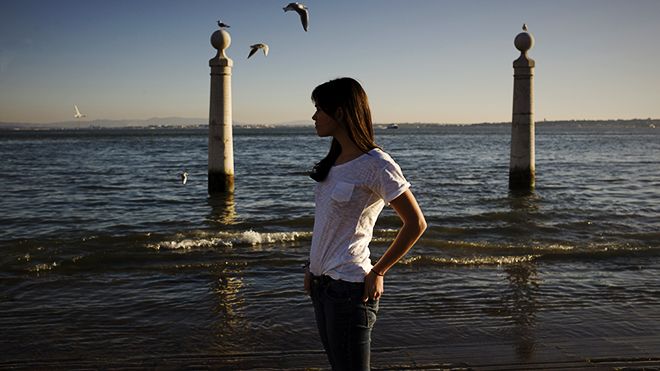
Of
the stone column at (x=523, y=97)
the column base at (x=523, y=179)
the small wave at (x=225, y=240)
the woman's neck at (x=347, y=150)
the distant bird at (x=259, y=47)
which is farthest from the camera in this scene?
the column base at (x=523, y=179)

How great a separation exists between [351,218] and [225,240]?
8.78m

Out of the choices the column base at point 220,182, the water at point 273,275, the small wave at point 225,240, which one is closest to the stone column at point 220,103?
the column base at point 220,182

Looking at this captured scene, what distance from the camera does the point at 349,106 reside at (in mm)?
2896

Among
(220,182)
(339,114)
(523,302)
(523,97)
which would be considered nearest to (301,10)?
(523,302)

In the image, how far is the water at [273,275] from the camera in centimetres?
591

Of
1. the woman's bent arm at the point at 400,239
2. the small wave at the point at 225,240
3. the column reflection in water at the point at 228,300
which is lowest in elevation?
the column reflection in water at the point at 228,300

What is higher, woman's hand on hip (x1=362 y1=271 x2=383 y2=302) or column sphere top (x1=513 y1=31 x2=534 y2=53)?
column sphere top (x1=513 y1=31 x2=534 y2=53)

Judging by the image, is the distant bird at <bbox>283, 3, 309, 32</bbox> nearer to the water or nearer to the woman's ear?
the water

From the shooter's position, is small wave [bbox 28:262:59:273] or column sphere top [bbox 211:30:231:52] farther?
column sphere top [bbox 211:30:231:52]

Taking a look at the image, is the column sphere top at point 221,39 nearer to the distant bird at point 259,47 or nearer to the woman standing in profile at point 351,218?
the distant bird at point 259,47

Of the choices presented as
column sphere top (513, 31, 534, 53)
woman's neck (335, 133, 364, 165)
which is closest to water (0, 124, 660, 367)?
woman's neck (335, 133, 364, 165)

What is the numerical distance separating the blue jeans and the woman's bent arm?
0.18 ft

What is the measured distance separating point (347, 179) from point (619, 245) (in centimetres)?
974

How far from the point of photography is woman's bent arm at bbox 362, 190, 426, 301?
9.41ft
